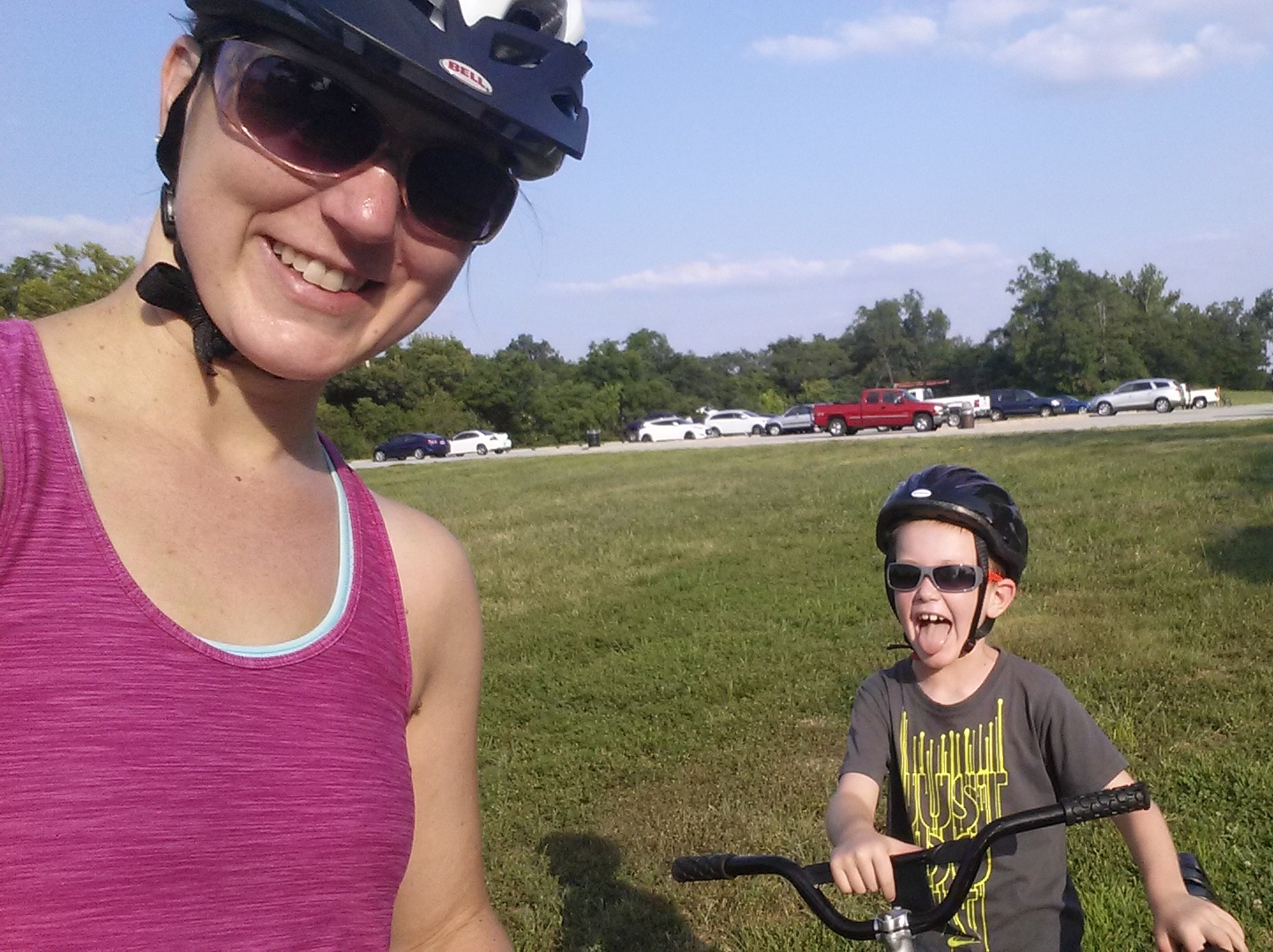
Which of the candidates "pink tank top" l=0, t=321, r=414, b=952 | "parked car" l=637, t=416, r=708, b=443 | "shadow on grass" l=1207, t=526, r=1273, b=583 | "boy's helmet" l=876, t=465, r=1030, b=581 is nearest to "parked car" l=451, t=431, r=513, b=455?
"parked car" l=637, t=416, r=708, b=443

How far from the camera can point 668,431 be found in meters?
56.4

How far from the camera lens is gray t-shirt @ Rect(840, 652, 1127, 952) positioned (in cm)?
272

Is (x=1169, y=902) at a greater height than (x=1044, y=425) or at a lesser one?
lesser

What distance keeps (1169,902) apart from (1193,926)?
10cm

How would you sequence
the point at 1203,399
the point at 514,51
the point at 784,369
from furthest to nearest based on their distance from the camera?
the point at 784,369, the point at 1203,399, the point at 514,51

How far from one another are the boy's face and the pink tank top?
5.85ft

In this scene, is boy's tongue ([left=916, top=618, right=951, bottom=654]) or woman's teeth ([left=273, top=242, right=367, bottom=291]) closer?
woman's teeth ([left=273, top=242, right=367, bottom=291])

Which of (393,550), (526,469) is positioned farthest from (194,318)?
(526,469)

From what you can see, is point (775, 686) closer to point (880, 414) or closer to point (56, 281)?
point (56, 281)

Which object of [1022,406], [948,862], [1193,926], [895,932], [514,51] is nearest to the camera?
[514,51]

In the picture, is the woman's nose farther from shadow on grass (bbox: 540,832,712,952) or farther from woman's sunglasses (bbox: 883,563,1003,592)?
shadow on grass (bbox: 540,832,712,952)

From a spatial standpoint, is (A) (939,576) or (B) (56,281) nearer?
(A) (939,576)

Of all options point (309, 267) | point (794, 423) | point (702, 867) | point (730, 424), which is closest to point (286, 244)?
point (309, 267)

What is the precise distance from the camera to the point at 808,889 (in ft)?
6.89
